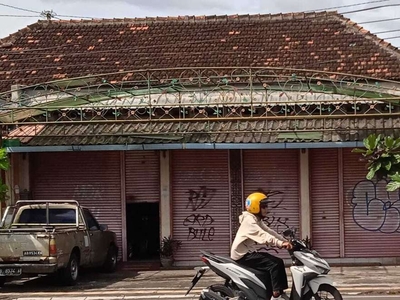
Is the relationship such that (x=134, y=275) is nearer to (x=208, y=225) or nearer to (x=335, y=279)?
(x=208, y=225)

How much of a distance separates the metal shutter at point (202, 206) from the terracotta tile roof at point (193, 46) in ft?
11.7

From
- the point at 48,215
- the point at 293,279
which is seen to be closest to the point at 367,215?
the point at 48,215

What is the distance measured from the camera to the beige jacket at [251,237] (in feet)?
30.9

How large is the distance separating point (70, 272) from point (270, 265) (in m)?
6.34

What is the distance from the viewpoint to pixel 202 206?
1875cm

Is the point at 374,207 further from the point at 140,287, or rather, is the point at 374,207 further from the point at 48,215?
the point at 48,215

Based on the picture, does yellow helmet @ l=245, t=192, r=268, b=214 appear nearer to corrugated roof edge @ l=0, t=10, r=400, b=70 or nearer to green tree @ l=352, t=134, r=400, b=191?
green tree @ l=352, t=134, r=400, b=191

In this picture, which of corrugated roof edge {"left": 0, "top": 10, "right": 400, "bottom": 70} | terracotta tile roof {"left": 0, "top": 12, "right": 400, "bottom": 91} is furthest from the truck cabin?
corrugated roof edge {"left": 0, "top": 10, "right": 400, "bottom": 70}

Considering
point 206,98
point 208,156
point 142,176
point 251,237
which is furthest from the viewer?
point 142,176

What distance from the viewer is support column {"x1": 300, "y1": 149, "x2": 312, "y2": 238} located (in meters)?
18.3

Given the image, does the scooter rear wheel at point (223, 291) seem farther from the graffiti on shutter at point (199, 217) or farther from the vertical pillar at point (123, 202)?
the vertical pillar at point (123, 202)

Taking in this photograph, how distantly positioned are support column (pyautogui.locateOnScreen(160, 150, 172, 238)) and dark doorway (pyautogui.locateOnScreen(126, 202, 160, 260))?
469 millimetres

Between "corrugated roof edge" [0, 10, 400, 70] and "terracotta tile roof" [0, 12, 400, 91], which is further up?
"corrugated roof edge" [0, 10, 400, 70]

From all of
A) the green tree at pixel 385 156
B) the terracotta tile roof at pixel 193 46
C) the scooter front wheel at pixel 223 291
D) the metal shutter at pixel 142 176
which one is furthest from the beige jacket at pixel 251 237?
the terracotta tile roof at pixel 193 46
